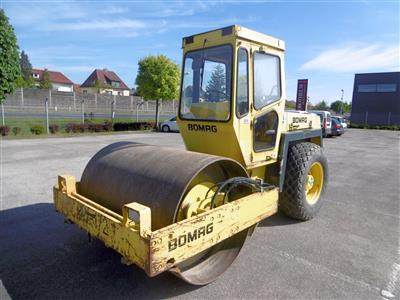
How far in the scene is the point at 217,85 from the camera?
3713 millimetres

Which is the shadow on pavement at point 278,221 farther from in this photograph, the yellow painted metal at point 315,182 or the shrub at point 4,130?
the shrub at point 4,130

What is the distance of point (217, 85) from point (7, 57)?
10398 mm

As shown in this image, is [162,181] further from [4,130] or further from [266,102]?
[4,130]

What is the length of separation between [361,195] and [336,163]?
14.1 feet

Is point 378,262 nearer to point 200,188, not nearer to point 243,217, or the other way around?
point 243,217

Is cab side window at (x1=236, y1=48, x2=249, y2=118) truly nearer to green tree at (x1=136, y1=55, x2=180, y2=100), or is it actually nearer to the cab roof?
the cab roof

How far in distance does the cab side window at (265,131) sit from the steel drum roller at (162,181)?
77 centimetres

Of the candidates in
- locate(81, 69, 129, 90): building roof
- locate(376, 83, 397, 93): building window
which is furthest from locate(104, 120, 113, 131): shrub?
locate(81, 69, 129, 90): building roof

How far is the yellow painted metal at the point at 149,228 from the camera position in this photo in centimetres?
217

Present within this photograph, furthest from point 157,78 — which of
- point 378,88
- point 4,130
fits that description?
point 378,88

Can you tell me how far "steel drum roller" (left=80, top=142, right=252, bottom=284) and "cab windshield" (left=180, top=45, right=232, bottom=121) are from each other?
806mm

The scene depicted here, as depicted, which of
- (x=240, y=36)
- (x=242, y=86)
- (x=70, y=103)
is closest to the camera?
(x=240, y=36)

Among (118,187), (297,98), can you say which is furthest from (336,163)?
(118,187)

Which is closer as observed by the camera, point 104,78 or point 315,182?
point 315,182
